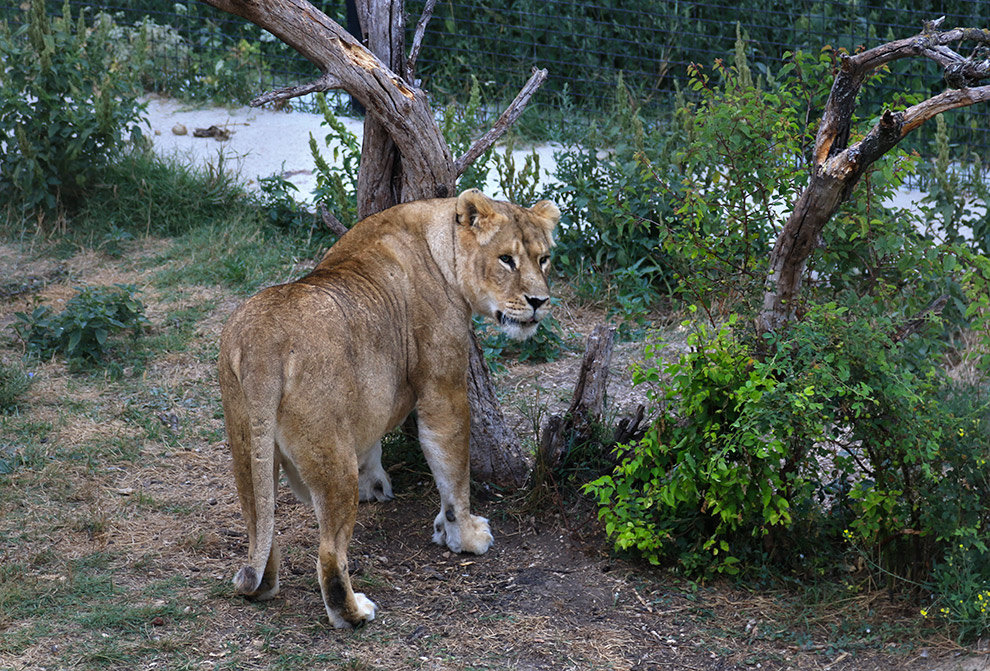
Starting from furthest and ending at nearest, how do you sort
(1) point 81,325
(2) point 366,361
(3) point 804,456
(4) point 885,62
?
(1) point 81,325
(3) point 804,456
(2) point 366,361
(4) point 885,62

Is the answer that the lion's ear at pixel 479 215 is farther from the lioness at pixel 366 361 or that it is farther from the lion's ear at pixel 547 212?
the lion's ear at pixel 547 212

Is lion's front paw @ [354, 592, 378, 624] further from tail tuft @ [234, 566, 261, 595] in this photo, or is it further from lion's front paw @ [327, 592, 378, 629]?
tail tuft @ [234, 566, 261, 595]

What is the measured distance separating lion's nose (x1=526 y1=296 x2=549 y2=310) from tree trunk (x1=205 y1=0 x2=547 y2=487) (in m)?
0.84

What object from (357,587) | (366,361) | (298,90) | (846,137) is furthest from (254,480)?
(846,137)

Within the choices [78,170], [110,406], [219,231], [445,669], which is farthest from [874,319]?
[78,170]

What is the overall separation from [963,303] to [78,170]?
6583 millimetres

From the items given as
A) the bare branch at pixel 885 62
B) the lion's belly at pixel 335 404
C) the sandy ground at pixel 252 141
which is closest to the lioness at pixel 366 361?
the lion's belly at pixel 335 404

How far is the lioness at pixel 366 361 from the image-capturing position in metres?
4.34

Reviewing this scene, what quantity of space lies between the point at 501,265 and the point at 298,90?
4.06ft

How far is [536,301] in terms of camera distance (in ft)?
16.4

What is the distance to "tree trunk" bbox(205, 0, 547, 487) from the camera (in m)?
5.20

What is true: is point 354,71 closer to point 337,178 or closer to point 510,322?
point 510,322

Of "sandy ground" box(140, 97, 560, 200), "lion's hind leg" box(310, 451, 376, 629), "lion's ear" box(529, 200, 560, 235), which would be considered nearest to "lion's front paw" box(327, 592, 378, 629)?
"lion's hind leg" box(310, 451, 376, 629)

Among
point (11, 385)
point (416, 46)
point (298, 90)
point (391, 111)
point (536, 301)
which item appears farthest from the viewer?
point (11, 385)
